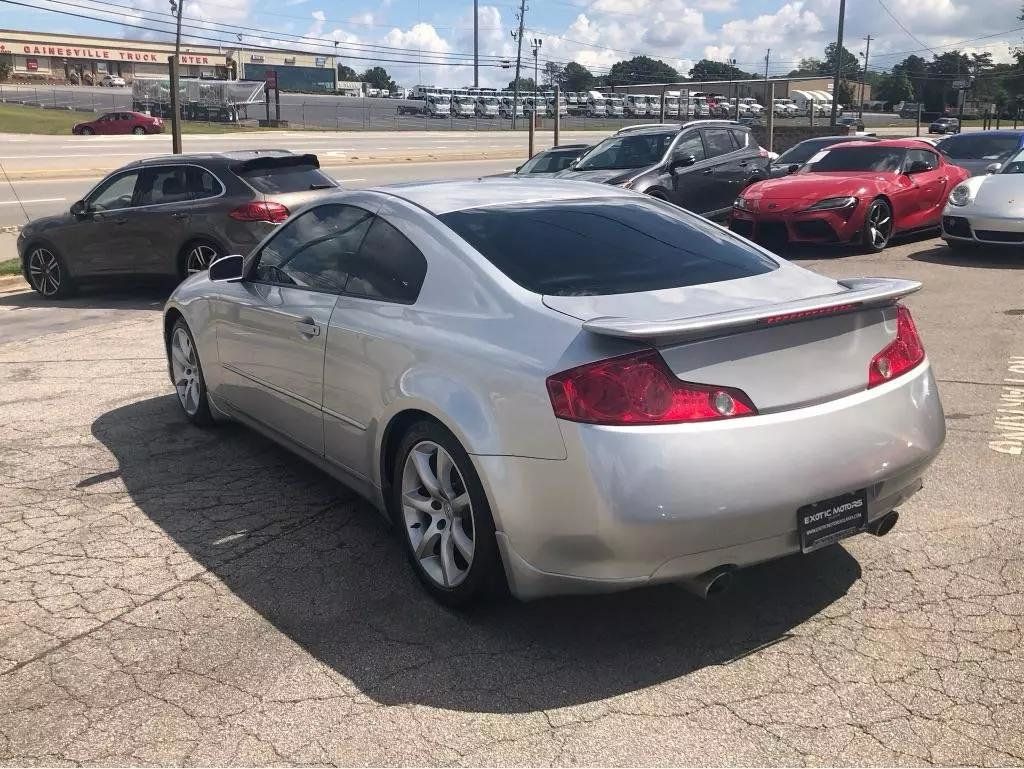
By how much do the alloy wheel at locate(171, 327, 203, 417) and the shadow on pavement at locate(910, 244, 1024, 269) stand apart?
9.36 m

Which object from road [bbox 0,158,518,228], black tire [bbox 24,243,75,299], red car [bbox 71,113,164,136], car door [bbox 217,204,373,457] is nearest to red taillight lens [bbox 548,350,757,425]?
car door [bbox 217,204,373,457]

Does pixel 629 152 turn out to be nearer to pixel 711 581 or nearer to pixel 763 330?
pixel 763 330

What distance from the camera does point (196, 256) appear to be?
10.9 meters

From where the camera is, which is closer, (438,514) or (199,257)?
(438,514)

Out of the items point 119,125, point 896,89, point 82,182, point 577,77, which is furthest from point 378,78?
point 82,182

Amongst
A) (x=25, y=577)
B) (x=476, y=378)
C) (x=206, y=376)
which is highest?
(x=476, y=378)

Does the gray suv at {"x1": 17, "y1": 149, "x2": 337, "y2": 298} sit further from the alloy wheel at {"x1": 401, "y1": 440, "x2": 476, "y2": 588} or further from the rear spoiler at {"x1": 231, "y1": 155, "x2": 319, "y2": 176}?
the alloy wheel at {"x1": 401, "y1": 440, "x2": 476, "y2": 588}

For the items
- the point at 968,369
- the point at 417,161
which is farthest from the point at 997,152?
the point at 417,161

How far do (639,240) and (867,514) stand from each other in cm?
147

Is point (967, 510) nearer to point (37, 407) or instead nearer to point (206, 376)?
point (206, 376)

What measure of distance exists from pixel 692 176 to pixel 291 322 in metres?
11.4

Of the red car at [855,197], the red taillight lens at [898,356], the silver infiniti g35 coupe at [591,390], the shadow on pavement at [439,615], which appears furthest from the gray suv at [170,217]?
the red taillight lens at [898,356]

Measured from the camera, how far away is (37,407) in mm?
6902

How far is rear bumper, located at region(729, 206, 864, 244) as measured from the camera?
12.7 meters
